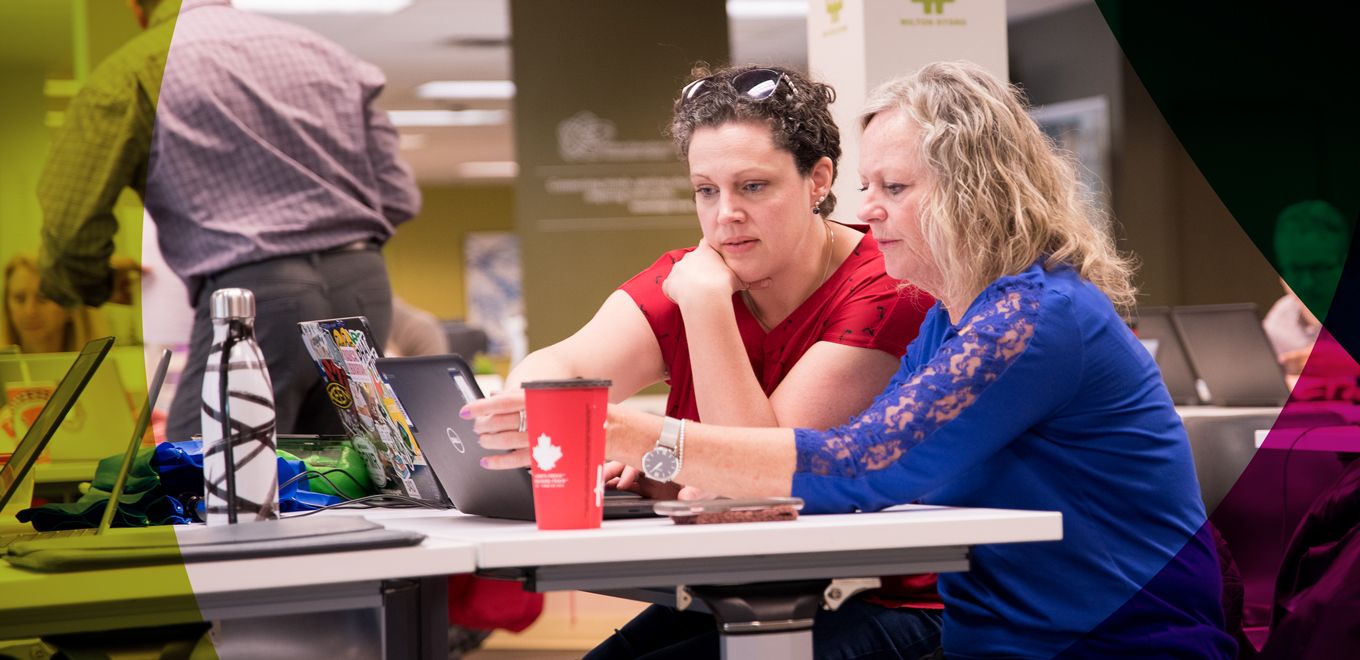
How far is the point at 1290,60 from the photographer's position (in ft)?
30.9

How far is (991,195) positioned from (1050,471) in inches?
13.1

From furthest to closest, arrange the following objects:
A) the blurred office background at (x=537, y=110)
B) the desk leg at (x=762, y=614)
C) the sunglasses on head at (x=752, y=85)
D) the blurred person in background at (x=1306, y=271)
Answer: the blurred person in background at (x=1306, y=271) < the blurred office background at (x=537, y=110) < the sunglasses on head at (x=752, y=85) < the desk leg at (x=762, y=614)

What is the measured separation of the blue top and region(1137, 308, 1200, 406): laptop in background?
340cm

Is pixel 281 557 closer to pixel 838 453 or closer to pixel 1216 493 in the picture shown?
pixel 838 453

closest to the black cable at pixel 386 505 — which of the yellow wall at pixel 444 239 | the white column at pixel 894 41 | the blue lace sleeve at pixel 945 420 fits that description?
the blue lace sleeve at pixel 945 420

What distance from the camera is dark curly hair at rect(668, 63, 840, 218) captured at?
200 centimetres

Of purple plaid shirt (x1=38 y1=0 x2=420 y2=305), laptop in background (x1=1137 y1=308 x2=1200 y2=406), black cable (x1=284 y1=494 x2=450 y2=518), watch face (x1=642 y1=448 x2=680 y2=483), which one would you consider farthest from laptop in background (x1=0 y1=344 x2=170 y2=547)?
laptop in background (x1=1137 y1=308 x2=1200 y2=406)

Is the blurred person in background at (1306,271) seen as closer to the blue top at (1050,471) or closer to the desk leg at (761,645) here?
the blue top at (1050,471)

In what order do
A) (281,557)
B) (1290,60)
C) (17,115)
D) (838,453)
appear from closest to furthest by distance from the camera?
(281,557)
(838,453)
(17,115)
(1290,60)

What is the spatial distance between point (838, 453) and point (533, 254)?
570cm

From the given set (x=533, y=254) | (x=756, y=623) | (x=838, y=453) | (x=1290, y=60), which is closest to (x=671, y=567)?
(x=756, y=623)

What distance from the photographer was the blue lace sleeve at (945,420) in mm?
1466

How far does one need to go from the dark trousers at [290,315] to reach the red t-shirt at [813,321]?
3.41ft
